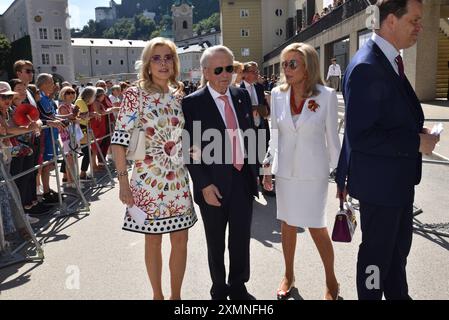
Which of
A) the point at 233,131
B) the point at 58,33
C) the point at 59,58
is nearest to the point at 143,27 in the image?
the point at 58,33

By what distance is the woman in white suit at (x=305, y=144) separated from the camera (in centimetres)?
323

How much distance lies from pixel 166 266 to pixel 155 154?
150 centimetres

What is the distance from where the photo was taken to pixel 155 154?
3.07 meters

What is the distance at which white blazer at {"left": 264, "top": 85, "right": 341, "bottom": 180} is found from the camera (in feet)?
10.6

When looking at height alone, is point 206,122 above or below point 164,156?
above

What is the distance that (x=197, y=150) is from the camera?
10.1 feet

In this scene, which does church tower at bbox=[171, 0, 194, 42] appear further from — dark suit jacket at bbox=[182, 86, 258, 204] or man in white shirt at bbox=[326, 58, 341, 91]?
dark suit jacket at bbox=[182, 86, 258, 204]

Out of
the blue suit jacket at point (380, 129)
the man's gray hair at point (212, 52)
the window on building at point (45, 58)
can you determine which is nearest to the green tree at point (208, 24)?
the window on building at point (45, 58)

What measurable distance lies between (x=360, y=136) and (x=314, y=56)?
3.30 feet

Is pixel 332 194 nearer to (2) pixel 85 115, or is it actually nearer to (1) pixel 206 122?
(1) pixel 206 122

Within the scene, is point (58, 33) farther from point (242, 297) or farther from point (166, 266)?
point (242, 297)

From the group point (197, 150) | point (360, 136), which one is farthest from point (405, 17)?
point (197, 150)

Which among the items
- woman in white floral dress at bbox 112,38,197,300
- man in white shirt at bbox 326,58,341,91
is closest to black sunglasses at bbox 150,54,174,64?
woman in white floral dress at bbox 112,38,197,300

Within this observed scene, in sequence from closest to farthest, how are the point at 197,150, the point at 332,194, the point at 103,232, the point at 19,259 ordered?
the point at 197,150
the point at 19,259
the point at 103,232
the point at 332,194
